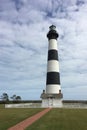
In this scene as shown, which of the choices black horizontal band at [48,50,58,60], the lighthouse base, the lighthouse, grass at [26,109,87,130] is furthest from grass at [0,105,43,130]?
black horizontal band at [48,50,58,60]

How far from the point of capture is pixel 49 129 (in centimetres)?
1233

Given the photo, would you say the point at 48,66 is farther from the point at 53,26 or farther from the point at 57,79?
the point at 53,26

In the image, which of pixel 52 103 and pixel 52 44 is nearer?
pixel 52 103

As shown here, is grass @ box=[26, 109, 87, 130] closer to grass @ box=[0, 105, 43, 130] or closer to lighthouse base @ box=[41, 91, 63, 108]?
grass @ box=[0, 105, 43, 130]

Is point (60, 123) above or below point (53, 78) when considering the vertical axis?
below

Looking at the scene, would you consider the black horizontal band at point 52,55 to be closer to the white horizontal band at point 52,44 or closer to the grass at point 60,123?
the white horizontal band at point 52,44

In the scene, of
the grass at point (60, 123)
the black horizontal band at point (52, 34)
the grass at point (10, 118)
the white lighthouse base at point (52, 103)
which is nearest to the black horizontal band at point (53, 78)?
the white lighthouse base at point (52, 103)

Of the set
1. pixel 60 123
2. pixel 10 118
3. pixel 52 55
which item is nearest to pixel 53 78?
pixel 52 55

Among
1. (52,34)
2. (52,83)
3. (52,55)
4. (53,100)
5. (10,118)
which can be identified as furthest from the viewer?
(52,34)

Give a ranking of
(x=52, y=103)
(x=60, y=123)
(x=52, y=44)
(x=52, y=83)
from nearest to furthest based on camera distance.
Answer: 1. (x=60, y=123)
2. (x=52, y=83)
3. (x=52, y=103)
4. (x=52, y=44)

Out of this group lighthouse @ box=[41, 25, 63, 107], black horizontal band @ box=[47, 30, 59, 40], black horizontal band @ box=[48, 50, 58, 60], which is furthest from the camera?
black horizontal band @ box=[47, 30, 59, 40]

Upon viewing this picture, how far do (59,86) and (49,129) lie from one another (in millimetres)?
31995

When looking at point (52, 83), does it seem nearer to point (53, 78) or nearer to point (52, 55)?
point (53, 78)

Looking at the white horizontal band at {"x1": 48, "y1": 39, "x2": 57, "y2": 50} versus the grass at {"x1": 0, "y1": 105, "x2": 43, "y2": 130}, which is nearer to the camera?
the grass at {"x1": 0, "y1": 105, "x2": 43, "y2": 130}
